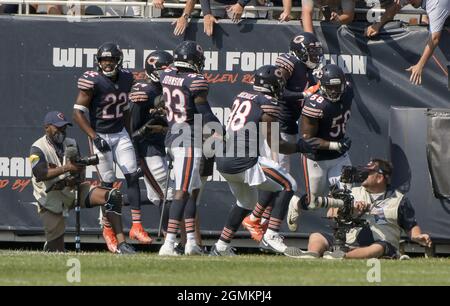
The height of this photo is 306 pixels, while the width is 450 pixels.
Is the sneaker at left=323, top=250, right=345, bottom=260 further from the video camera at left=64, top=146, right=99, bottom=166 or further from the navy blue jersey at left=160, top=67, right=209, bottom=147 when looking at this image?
the video camera at left=64, top=146, right=99, bottom=166

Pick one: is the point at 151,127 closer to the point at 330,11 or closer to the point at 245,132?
the point at 245,132

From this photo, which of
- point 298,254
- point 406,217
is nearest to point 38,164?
point 298,254

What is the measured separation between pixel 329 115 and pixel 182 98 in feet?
5.30

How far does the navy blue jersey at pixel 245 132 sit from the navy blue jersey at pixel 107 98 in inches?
49.8

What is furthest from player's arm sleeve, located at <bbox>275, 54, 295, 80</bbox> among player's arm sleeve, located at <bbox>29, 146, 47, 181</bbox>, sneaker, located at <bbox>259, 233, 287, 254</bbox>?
player's arm sleeve, located at <bbox>29, 146, 47, 181</bbox>

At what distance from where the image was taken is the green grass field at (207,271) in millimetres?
10188

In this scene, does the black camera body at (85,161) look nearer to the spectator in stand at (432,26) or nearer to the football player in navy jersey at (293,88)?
the football player in navy jersey at (293,88)

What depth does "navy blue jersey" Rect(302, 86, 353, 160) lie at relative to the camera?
1344cm

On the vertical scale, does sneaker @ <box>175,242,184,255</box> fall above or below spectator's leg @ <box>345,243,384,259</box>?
below

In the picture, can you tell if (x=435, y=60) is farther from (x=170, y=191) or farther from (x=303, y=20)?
(x=170, y=191)

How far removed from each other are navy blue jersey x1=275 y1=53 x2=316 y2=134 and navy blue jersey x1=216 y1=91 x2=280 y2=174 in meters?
0.92

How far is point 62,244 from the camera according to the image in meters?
13.6
